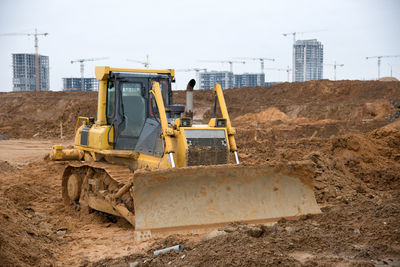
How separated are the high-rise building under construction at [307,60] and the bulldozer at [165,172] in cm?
7490

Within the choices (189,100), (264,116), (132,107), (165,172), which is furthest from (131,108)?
(264,116)

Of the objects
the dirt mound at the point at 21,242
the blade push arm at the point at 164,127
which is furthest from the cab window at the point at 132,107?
the dirt mound at the point at 21,242

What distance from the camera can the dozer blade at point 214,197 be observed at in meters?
6.50

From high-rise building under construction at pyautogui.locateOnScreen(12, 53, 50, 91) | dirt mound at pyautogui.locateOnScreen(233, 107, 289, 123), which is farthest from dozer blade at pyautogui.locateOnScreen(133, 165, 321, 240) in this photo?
high-rise building under construction at pyautogui.locateOnScreen(12, 53, 50, 91)

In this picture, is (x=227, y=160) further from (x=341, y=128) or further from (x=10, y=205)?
(x=341, y=128)

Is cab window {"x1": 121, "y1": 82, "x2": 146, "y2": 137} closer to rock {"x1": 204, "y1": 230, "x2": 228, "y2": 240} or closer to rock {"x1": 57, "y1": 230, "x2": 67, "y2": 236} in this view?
rock {"x1": 57, "y1": 230, "x2": 67, "y2": 236}

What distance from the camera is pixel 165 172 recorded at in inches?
259

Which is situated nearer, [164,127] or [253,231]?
[253,231]

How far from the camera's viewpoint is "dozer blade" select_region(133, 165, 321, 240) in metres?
6.50

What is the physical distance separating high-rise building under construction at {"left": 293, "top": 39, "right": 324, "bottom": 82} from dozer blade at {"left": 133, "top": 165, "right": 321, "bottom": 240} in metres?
76.0

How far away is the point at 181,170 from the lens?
663 centimetres

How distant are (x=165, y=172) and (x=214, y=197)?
2.68ft

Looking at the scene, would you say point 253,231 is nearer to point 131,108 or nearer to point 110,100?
point 131,108

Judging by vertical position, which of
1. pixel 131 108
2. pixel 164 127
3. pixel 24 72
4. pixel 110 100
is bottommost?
pixel 164 127
